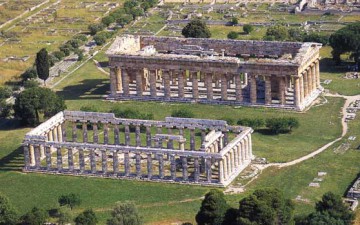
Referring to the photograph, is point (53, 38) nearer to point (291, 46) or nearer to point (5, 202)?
point (291, 46)

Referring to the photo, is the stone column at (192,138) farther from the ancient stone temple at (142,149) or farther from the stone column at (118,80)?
the stone column at (118,80)

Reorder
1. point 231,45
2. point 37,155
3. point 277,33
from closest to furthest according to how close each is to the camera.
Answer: point 37,155 → point 231,45 → point 277,33

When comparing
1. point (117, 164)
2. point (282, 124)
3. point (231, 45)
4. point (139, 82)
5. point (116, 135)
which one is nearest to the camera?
point (117, 164)

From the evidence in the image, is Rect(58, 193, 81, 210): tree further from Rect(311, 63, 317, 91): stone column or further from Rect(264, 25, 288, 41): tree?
Rect(264, 25, 288, 41): tree

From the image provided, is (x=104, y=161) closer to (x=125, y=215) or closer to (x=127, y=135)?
(x=127, y=135)

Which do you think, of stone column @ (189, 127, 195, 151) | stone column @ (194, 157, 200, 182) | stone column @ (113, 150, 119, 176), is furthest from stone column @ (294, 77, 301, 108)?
stone column @ (113, 150, 119, 176)

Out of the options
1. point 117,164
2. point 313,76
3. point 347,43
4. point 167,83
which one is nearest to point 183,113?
point 167,83
